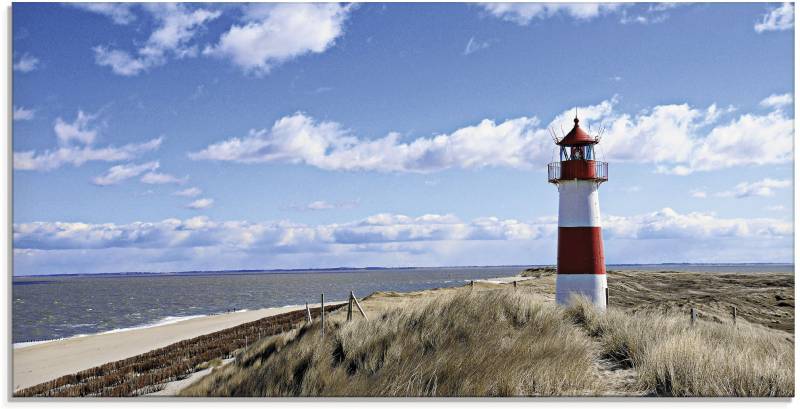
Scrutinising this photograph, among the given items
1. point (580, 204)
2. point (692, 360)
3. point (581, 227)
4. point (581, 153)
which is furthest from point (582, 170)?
point (692, 360)

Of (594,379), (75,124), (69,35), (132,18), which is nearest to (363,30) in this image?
(132,18)

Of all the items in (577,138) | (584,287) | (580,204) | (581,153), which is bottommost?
(584,287)

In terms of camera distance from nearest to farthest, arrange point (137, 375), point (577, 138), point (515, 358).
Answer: point (515, 358), point (577, 138), point (137, 375)

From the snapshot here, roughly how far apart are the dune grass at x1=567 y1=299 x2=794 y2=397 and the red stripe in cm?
206

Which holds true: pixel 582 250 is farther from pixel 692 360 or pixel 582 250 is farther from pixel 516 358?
pixel 516 358

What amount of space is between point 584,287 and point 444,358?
159 inches

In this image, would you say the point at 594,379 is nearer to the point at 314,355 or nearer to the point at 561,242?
the point at 314,355

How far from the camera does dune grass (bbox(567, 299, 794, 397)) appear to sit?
21.2 feet

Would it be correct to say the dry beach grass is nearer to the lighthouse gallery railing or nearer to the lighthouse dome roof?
the lighthouse gallery railing

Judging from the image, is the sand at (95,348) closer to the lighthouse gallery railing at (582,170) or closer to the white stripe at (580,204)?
the white stripe at (580,204)

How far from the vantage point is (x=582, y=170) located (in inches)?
406

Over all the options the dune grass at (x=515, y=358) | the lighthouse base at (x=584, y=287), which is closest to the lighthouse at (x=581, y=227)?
the lighthouse base at (x=584, y=287)

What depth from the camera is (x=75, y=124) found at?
966 cm

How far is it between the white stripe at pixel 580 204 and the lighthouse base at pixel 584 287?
0.81 m
